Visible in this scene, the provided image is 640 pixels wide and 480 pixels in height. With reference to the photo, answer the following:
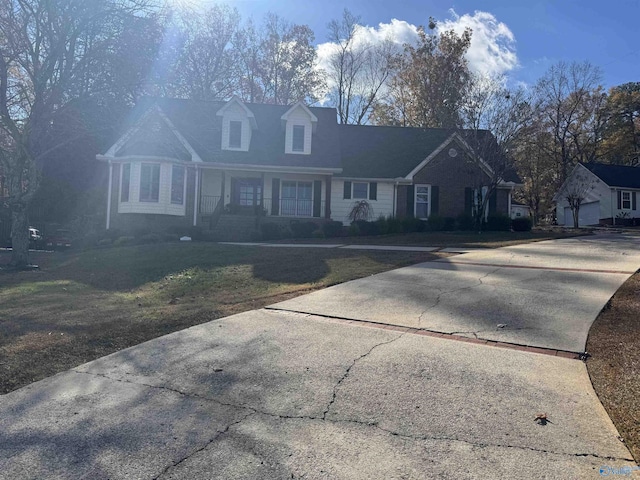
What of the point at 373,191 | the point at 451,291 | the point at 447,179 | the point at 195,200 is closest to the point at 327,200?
the point at 373,191

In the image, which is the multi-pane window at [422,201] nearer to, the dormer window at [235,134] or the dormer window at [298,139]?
the dormer window at [298,139]

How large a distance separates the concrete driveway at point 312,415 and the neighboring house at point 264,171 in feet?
56.9

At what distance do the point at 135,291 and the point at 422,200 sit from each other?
17.9 metres

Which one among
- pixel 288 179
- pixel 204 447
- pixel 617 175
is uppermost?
pixel 617 175

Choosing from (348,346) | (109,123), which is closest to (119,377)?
(348,346)

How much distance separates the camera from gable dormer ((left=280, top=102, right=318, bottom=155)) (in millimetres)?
24406

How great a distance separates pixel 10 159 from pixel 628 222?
1530 inches

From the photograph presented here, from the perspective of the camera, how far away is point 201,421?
12.4 feet

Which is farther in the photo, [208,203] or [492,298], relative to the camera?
[208,203]

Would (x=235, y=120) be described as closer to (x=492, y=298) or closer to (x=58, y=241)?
(x=58, y=241)

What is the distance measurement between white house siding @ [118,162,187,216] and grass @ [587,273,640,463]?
18527 millimetres

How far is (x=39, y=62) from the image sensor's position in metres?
14.4

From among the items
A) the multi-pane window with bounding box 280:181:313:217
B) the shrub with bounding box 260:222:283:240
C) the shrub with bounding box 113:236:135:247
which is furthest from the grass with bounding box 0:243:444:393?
the multi-pane window with bounding box 280:181:313:217

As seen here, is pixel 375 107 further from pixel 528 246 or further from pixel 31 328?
pixel 31 328
